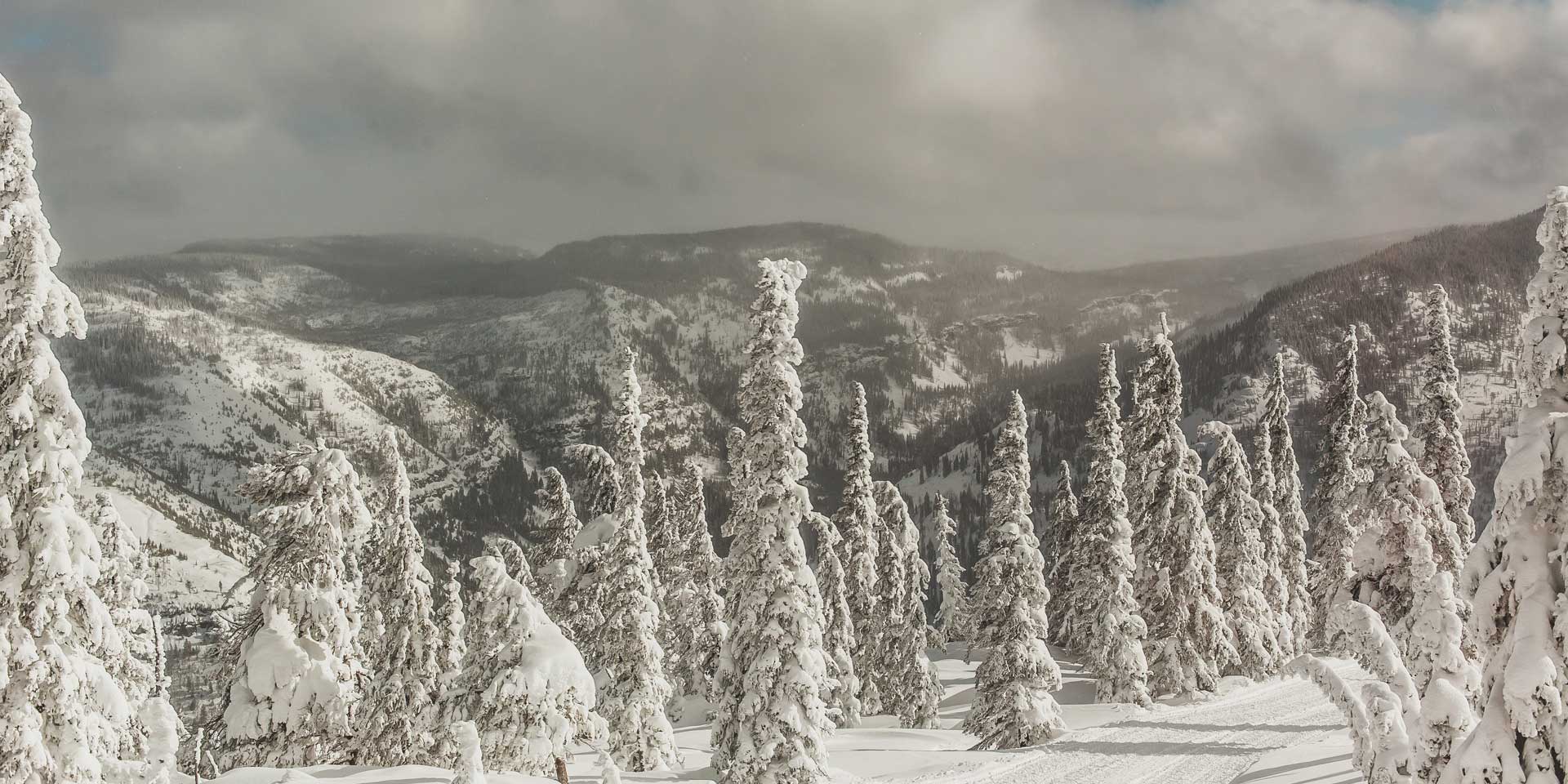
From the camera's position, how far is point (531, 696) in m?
24.1

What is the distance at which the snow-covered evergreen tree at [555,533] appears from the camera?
4019cm

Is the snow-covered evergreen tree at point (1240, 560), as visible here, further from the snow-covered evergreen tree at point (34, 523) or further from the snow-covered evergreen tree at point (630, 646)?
the snow-covered evergreen tree at point (34, 523)

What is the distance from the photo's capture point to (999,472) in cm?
3869

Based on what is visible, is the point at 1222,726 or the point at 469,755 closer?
the point at 469,755

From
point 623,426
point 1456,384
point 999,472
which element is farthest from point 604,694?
point 1456,384

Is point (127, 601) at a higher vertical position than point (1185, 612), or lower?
higher

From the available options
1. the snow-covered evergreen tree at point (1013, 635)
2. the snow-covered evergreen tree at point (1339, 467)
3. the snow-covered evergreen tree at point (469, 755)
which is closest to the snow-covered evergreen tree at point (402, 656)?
the snow-covered evergreen tree at point (1013, 635)

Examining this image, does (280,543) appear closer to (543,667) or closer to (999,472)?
(543,667)

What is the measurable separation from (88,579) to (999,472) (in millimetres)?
30859

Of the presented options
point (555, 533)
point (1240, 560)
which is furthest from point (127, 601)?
point (1240, 560)

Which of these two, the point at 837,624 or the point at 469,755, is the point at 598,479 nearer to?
the point at 837,624

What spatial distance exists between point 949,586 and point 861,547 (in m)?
22.0

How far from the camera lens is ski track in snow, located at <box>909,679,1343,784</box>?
26734mm

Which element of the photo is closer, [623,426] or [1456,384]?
[1456,384]
